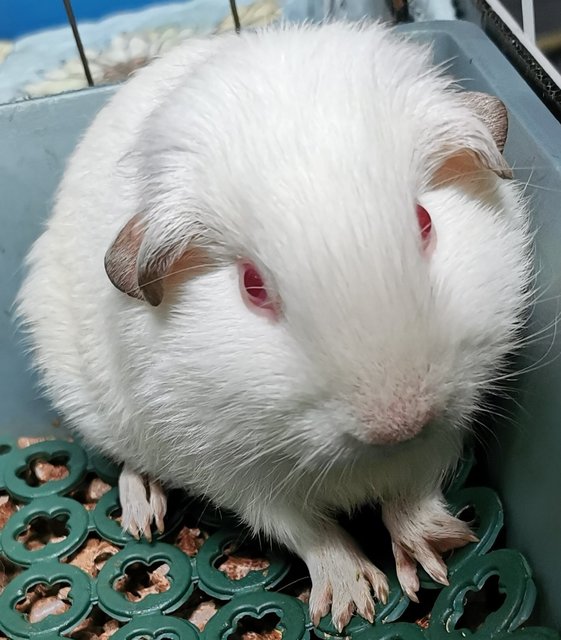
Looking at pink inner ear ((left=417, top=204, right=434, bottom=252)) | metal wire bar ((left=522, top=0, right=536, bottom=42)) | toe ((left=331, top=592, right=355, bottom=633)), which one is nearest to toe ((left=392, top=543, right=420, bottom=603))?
toe ((left=331, top=592, right=355, bottom=633))

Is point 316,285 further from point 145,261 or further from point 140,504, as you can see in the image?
point 140,504

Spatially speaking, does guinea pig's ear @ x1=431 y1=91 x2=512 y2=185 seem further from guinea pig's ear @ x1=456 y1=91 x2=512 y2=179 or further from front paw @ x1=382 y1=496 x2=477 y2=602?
front paw @ x1=382 y1=496 x2=477 y2=602

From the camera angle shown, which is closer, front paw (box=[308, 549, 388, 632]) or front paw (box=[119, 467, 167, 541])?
front paw (box=[308, 549, 388, 632])

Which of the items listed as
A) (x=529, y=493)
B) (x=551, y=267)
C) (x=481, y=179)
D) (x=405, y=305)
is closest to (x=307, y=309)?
(x=405, y=305)

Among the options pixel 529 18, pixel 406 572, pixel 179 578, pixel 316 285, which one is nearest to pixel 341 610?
pixel 406 572

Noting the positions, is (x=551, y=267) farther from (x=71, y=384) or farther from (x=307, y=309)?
(x=71, y=384)

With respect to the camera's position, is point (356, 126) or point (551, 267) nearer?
point (356, 126)

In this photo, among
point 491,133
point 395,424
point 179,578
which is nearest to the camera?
point 395,424
